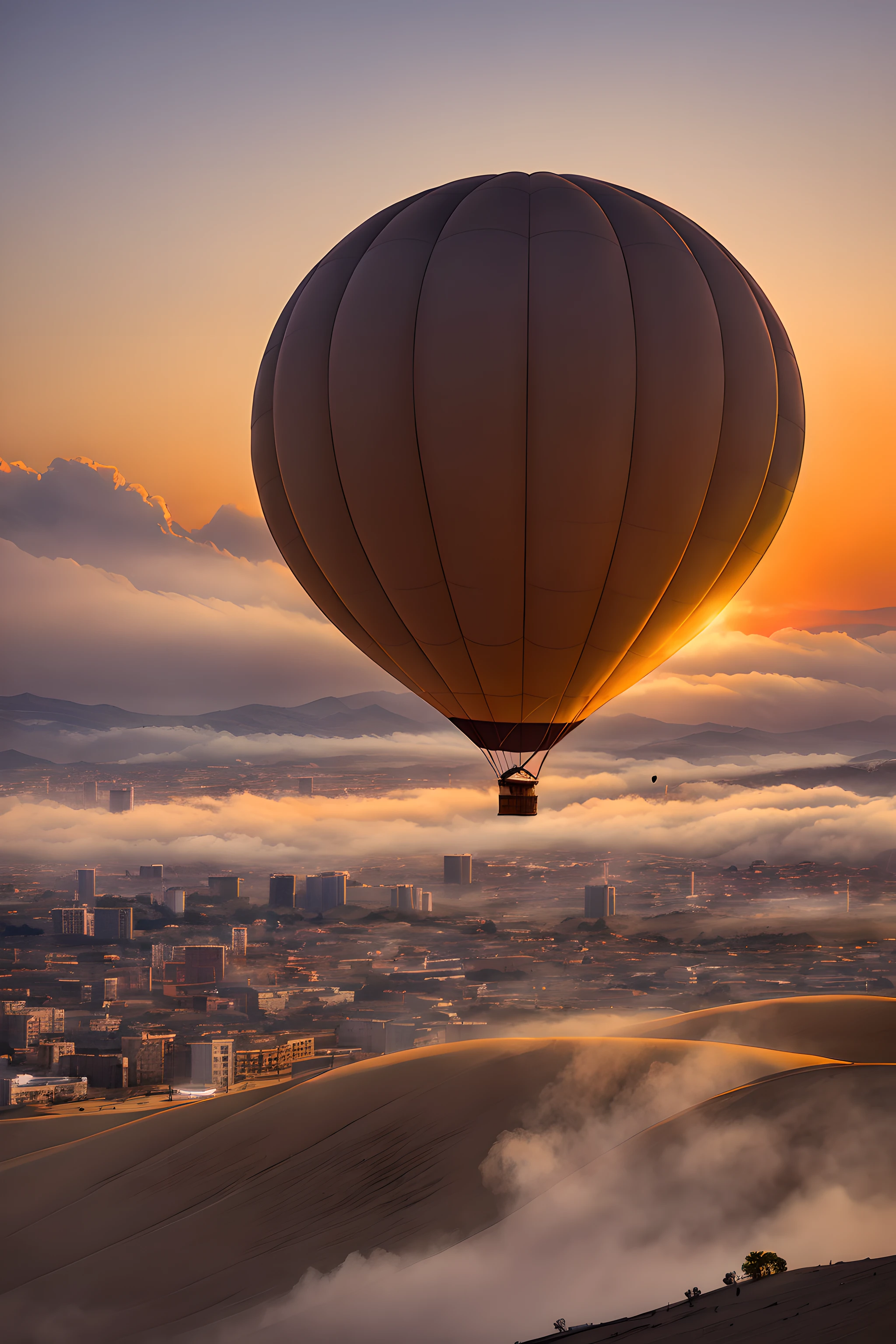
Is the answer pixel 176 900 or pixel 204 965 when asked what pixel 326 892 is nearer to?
pixel 176 900

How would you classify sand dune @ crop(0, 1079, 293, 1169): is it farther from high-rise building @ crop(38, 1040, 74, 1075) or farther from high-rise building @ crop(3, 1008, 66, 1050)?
high-rise building @ crop(3, 1008, 66, 1050)

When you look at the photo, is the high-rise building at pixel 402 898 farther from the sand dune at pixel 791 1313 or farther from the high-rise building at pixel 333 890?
the sand dune at pixel 791 1313

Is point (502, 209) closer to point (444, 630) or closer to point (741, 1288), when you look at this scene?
point (444, 630)

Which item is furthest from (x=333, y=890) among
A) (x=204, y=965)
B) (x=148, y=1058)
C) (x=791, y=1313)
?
(x=791, y=1313)

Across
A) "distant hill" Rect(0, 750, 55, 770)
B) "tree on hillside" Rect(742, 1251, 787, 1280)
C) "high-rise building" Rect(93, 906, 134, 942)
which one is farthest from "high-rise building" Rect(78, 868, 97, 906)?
"tree on hillside" Rect(742, 1251, 787, 1280)

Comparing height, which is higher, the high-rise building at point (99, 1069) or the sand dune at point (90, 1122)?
the sand dune at point (90, 1122)

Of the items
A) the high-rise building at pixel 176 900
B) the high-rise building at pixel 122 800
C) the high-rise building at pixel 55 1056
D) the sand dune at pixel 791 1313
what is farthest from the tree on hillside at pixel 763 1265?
the high-rise building at pixel 122 800
